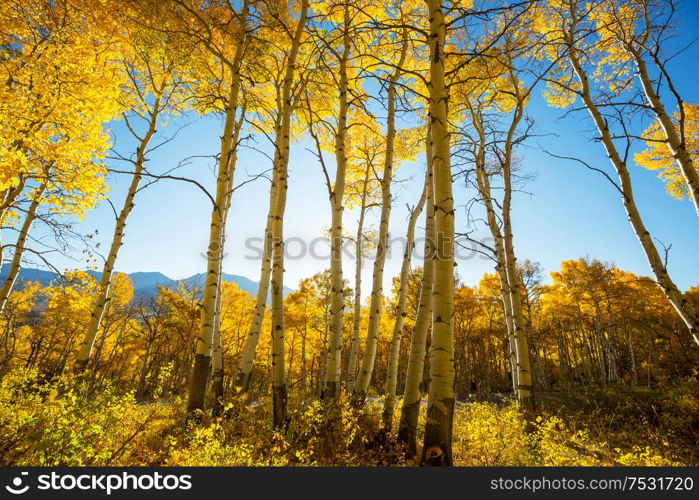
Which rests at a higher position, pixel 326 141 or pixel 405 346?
pixel 326 141

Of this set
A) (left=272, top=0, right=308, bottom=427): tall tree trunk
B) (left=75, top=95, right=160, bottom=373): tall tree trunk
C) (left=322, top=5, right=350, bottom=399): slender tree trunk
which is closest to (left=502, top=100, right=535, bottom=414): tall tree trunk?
(left=322, top=5, right=350, bottom=399): slender tree trunk

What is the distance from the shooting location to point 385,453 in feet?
10.6

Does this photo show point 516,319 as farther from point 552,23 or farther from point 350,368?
point 552,23

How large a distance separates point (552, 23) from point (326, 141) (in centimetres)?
615

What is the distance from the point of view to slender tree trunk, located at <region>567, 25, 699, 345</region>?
3588mm

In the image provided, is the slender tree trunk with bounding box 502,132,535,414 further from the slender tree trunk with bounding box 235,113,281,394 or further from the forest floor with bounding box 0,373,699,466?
the slender tree trunk with bounding box 235,113,281,394

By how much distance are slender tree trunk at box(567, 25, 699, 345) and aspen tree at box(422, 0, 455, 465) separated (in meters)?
1.58

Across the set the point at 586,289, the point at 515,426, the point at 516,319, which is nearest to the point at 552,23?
the point at 516,319

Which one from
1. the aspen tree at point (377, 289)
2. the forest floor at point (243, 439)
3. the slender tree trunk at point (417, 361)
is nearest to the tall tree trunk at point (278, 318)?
the forest floor at point (243, 439)

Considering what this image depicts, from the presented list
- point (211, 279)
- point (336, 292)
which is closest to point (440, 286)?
point (336, 292)

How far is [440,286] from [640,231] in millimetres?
4046
